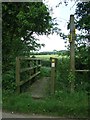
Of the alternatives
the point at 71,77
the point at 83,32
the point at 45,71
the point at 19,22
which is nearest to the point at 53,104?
the point at 71,77

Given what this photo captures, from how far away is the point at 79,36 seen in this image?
11961 millimetres

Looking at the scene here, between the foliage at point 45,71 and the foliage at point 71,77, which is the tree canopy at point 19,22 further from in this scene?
the foliage at point 71,77

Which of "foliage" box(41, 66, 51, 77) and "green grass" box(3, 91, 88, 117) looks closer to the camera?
"green grass" box(3, 91, 88, 117)

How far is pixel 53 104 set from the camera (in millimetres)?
9039

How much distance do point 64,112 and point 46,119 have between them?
0.84 m

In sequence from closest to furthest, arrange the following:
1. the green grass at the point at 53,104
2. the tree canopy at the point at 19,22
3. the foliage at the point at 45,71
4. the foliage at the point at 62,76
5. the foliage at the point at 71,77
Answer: the green grass at the point at 53,104 → the foliage at the point at 71,77 → the foliage at the point at 62,76 → the tree canopy at the point at 19,22 → the foliage at the point at 45,71

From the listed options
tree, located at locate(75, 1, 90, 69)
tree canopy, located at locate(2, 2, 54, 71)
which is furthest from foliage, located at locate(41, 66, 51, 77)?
tree, located at locate(75, 1, 90, 69)

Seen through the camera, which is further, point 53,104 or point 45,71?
point 45,71

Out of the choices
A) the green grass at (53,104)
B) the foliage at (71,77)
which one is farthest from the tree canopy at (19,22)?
the green grass at (53,104)

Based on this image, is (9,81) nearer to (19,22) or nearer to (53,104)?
(53,104)

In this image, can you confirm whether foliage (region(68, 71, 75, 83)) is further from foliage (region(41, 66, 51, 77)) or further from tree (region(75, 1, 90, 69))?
foliage (region(41, 66, 51, 77))

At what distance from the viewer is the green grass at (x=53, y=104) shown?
8633mm

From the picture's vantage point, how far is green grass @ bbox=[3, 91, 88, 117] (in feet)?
28.3

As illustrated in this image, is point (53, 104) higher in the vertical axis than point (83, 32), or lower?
lower
